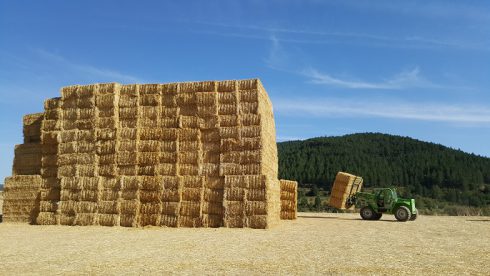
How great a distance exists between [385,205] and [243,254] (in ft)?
55.5

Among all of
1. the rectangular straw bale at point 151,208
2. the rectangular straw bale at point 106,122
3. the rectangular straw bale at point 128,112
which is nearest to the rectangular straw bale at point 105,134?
the rectangular straw bale at point 106,122

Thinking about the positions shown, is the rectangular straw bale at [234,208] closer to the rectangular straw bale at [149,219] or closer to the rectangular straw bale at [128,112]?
the rectangular straw bale at [149,219]

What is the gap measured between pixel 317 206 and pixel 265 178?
30.1 metres

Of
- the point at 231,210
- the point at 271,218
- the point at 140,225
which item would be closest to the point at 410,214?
the point at 271,218

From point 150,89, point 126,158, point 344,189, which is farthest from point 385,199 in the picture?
point 126,158

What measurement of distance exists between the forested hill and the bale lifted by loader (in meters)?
34.9

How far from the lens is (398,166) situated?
76.0 metres

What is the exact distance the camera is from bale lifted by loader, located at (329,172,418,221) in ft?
83.7

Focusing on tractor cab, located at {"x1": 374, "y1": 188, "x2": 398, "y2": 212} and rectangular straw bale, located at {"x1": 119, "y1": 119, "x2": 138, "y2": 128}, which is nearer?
rectangular straw bale, located at {"x1": 119, "y1": 119, "x2": 138, "y2": 128}

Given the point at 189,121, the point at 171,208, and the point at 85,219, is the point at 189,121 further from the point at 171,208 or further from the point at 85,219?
the point at 85,219

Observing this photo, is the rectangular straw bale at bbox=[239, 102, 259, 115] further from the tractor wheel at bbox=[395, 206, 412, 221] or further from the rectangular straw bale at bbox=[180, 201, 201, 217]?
the tractor wheel at bbox=[395, 206, 412, 221]

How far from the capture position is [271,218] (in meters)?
19.6

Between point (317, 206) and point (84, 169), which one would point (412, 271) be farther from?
point (317, 206)

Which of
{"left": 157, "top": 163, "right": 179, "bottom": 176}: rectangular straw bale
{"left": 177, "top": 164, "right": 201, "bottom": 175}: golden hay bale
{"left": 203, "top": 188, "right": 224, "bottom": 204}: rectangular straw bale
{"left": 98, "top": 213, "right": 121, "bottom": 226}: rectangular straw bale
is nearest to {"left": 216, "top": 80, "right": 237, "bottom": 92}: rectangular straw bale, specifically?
{"left": 177, "top": 164, "right": 201, "bottom": 175}: golden hay bale
